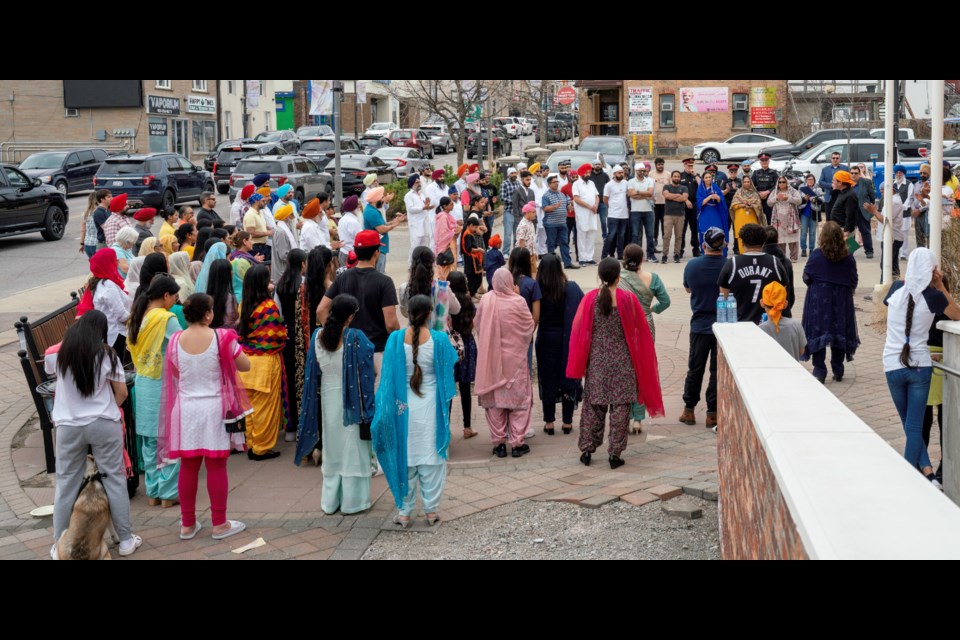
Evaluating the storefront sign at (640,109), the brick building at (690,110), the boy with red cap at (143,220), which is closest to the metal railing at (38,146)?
the brick building at (690,110)

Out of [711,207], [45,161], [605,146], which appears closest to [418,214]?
[711,207]

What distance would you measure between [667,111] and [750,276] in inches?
1674

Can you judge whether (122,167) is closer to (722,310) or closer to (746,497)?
(722,310)

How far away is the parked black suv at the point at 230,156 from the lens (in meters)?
34.8

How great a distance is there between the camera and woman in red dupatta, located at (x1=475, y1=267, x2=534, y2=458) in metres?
8.41

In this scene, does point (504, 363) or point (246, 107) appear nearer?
point (504, 363)

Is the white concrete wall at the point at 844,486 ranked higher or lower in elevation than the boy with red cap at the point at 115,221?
lower

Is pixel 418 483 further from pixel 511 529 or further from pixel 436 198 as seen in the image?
pixel 436 198

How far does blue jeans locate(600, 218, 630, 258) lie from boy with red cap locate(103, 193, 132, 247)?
8555 mm

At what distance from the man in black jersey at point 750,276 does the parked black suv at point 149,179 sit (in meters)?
21.0

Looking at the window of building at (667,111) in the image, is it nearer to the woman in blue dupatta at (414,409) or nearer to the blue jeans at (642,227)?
the blue jeans at (642,227)

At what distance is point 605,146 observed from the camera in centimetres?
3200

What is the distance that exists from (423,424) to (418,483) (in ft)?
2.20

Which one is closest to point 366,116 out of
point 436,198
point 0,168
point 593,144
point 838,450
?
point 593,144
